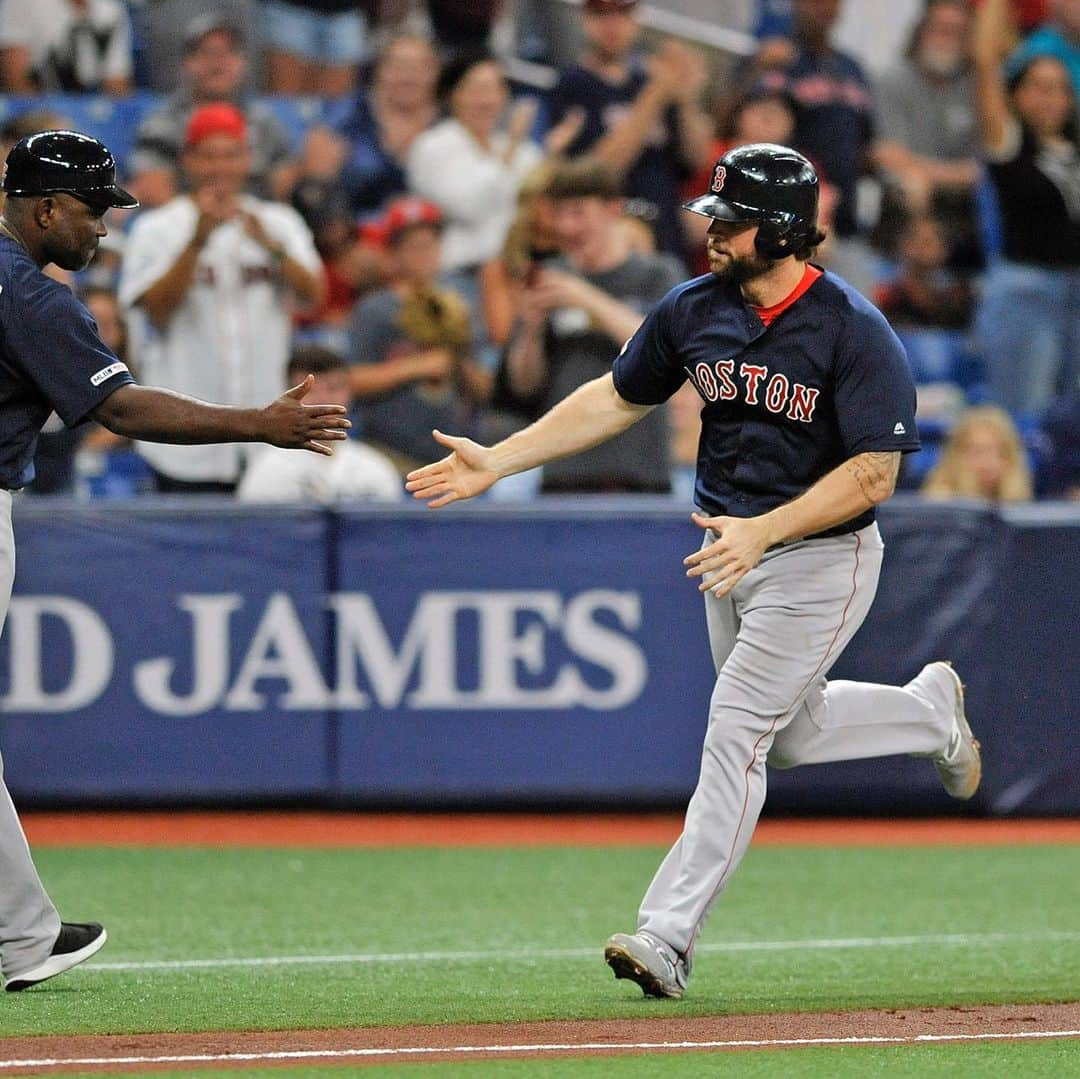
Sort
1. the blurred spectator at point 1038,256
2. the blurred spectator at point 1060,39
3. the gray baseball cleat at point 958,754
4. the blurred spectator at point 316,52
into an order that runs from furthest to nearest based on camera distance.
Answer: the blurred spectator at point 316,52
the blurred spectator at point 1060,39
the blurred spectator at point 1038,256
the gray baseball cleat at point 958,754

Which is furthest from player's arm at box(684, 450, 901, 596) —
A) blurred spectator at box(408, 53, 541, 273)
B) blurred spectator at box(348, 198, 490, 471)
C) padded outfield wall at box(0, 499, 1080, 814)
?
blurred spectator at box(408, 53, 541, 273)

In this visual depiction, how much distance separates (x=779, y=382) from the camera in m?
5.25

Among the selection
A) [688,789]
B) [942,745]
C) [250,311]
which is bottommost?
[688,789]

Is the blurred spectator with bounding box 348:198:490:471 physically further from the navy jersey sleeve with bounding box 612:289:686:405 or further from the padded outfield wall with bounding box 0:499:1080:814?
the navy jersey sleeve with bounding box 612:289:686:405

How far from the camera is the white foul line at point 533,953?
19.2ft

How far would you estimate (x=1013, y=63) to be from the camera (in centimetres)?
1216

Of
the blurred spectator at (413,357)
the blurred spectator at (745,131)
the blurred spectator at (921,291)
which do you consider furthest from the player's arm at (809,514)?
the blurred spectator at (921,291)

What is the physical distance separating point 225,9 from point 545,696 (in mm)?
5054

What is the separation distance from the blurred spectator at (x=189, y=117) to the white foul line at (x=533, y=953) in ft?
19.7

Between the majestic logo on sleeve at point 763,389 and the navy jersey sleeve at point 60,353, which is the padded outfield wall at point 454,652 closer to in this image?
the majestic logo on sleeve at point 763,389

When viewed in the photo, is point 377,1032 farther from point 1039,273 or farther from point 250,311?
point 1039,273

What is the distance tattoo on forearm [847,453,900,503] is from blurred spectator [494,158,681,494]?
14.1ft

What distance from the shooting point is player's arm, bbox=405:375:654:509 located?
5.43 metres

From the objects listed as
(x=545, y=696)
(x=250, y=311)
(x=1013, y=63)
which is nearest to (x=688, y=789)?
(x=545, y=696)
